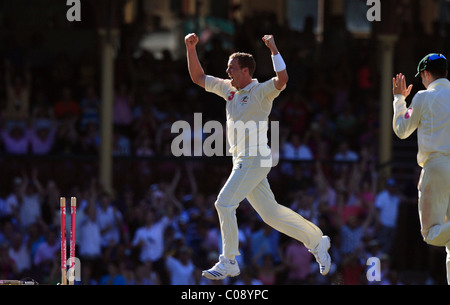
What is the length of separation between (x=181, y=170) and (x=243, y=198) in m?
7.68

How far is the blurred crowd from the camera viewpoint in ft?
49.5

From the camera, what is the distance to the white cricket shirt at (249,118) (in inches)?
377

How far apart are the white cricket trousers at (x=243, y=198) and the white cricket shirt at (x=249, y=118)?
12cm

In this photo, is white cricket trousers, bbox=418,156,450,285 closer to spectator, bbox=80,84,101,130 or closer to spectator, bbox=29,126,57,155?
spectator, bbox=29,126,57,155

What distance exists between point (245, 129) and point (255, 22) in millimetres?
10239

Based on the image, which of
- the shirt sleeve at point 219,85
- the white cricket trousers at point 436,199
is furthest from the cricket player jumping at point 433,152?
the shirt sleeve at point 219,85

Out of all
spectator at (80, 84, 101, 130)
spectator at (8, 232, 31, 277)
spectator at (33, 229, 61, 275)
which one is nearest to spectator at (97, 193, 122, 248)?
spectator at (33, 229, 61, 275)

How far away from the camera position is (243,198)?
9.54 m

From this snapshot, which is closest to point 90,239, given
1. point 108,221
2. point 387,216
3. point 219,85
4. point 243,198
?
point 108,221

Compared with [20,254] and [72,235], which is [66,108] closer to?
[20,254]

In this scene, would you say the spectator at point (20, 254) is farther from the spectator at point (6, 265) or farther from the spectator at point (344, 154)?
the spectator at point (344, 154)

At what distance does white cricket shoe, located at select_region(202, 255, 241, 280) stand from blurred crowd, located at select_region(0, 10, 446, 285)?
4.35m

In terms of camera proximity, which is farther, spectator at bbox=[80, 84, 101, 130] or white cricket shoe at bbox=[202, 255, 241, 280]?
spectator at bbox=[80, 84, 101, 130]

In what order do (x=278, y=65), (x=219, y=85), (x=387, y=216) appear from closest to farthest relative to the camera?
(x=278, y=65) → (x=219, y=85) → (x=387, y=216)
